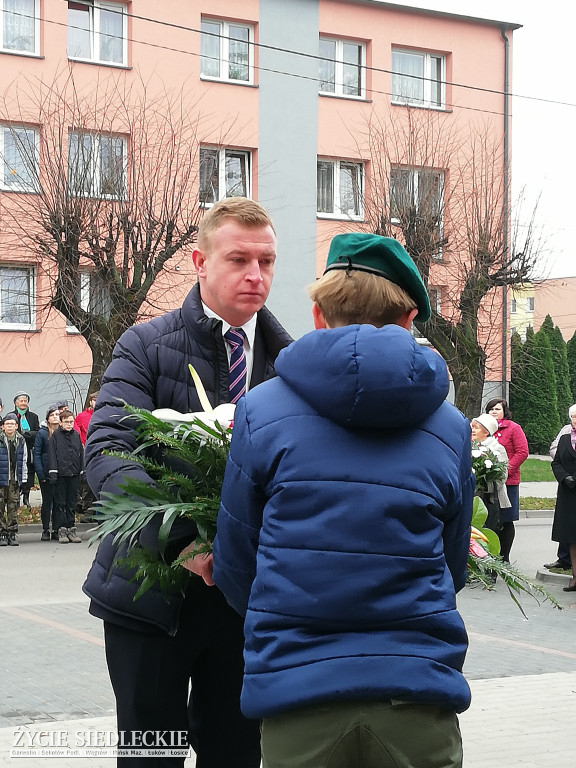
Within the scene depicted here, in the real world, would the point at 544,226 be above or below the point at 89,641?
above

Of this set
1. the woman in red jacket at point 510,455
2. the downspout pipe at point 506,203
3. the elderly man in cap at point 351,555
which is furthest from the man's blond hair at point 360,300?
the downspout pipe at point 506,203

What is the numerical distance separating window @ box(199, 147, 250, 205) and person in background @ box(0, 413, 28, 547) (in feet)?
23.9

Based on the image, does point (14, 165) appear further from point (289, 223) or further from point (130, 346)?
point (130, 346)

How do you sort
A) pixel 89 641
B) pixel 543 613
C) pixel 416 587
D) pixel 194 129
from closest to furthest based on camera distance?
pixel 416 587
pixel 89 641
pixel 543 613
pixel 194 129

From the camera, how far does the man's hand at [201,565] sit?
258cm

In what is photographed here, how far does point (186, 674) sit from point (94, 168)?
17393 mm

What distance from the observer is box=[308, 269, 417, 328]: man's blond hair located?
2.37m

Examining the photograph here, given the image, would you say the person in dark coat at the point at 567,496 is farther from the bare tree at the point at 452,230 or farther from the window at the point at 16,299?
the window at the point at 16,299

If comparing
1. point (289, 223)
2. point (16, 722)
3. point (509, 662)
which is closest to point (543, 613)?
point (509, 662)

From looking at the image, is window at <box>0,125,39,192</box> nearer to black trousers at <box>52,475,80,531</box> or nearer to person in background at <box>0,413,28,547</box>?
person in background at <box>0,413,28,547</box>

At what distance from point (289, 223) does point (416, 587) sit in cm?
2631

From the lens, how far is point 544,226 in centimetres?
Result: 2409

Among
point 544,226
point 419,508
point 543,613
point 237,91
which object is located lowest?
point 543,613

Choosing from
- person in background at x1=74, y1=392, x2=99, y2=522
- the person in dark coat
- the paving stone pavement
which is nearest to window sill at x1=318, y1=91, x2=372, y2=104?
person in background at x1=74, y1=392, x2=99, y2=522
